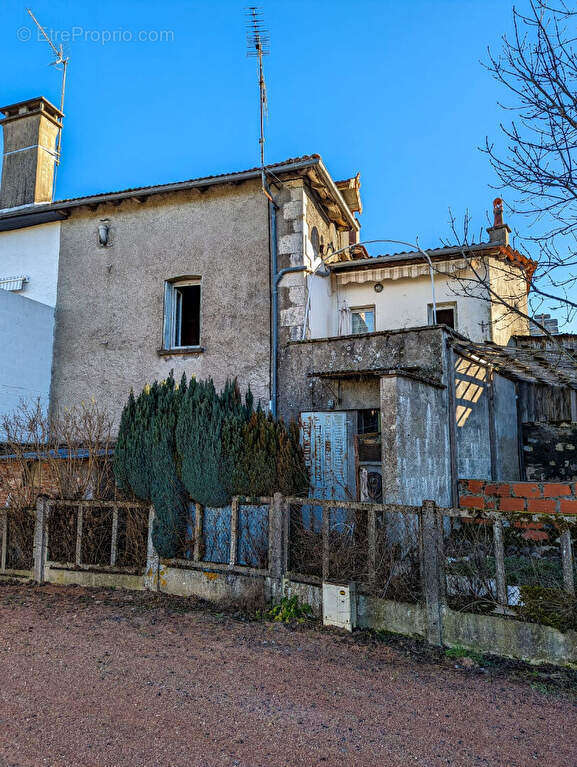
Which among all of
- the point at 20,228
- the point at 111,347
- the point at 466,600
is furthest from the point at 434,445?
the point at 20,228

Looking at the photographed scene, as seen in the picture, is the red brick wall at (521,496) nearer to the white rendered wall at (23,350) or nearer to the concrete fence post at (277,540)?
the concrete fence post at (277,540)

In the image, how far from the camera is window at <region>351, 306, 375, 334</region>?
12.6m

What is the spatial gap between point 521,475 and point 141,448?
841cm

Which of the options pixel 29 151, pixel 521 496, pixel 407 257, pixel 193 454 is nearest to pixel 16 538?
pixel 193 454

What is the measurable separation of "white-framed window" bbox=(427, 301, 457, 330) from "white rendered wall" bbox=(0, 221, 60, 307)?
828 cm

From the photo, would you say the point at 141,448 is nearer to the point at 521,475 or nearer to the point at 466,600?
the point at 466,600

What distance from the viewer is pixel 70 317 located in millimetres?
12031

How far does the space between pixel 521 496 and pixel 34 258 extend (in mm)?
11210

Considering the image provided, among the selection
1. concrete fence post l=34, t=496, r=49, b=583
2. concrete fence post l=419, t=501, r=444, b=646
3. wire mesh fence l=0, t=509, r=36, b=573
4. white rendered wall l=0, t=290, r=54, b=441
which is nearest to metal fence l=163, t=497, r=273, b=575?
concrete fence post l=419, t=501, r=444, b=646

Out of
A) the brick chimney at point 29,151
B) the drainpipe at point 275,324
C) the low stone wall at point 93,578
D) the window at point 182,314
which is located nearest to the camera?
the low stone wall at point 93,578

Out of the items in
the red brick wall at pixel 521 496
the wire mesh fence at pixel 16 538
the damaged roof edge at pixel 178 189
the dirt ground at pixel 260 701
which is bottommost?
the dirt ground at pixel 260 701

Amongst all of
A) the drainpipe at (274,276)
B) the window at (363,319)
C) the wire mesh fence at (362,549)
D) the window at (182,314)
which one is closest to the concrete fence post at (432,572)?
the wire mesh fence at (362,549)

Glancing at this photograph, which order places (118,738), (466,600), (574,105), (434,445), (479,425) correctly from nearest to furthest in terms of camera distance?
1. (118,738)
2. (574,105)
3. (466,600)
4. (434,445)
5. (479,425)

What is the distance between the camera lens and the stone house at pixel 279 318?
29.8ft
